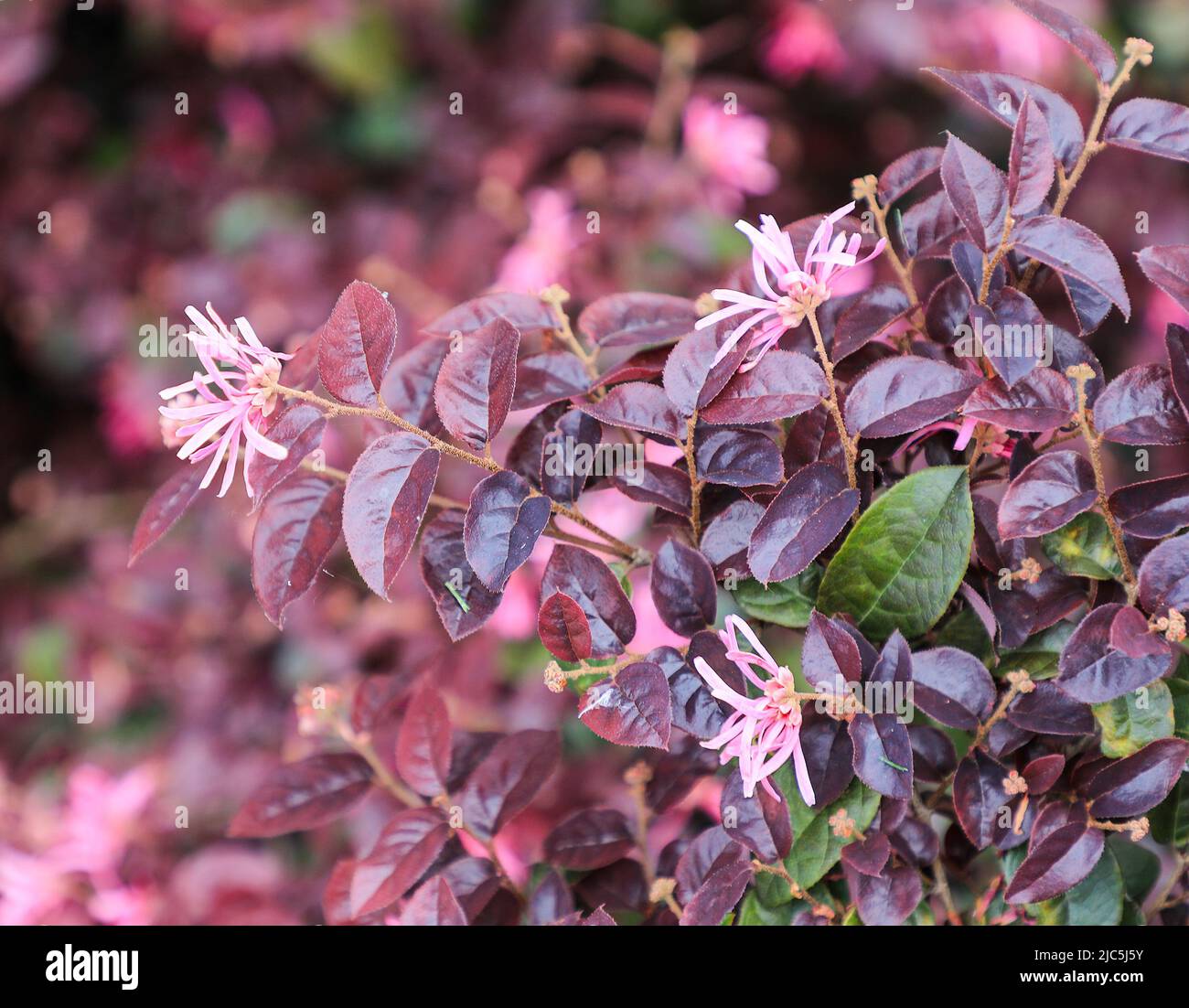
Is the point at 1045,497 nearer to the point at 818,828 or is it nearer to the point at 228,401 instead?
the point at 818,828

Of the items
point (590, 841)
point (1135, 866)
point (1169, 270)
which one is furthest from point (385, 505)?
point (1135, 866)

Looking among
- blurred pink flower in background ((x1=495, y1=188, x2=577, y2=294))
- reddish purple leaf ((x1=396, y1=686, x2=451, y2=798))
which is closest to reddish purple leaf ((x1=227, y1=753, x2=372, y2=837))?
reddish purple leaf ((x1=396, y1=686, x2=451, y2=798))

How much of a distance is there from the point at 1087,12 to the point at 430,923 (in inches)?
57.8

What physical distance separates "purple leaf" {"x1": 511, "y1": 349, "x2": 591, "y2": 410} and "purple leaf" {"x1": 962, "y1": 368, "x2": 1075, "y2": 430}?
0.20m

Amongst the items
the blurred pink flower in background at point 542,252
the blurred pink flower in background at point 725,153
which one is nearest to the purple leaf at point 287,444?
the blurred pink flower in background at point 542,252

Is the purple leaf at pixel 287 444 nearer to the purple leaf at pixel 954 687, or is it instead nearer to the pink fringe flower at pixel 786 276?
the pink fringe flower at pixel 786 276

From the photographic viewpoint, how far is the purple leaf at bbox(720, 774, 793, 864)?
554mm

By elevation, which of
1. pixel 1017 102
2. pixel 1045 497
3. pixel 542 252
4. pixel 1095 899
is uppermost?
pixel 542 252

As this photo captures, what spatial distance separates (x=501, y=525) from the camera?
0.52m

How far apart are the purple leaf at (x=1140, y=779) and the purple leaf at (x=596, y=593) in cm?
25

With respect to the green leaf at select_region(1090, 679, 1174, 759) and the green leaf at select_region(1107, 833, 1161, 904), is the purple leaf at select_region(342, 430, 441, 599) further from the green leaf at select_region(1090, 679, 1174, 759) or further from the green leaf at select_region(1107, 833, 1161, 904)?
the green leaf at select_region(1107, 833, 1161, 904)

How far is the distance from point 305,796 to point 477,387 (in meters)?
0.33

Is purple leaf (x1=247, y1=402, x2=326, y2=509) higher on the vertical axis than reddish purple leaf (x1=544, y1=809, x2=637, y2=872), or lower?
higher

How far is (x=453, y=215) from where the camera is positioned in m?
1.48
